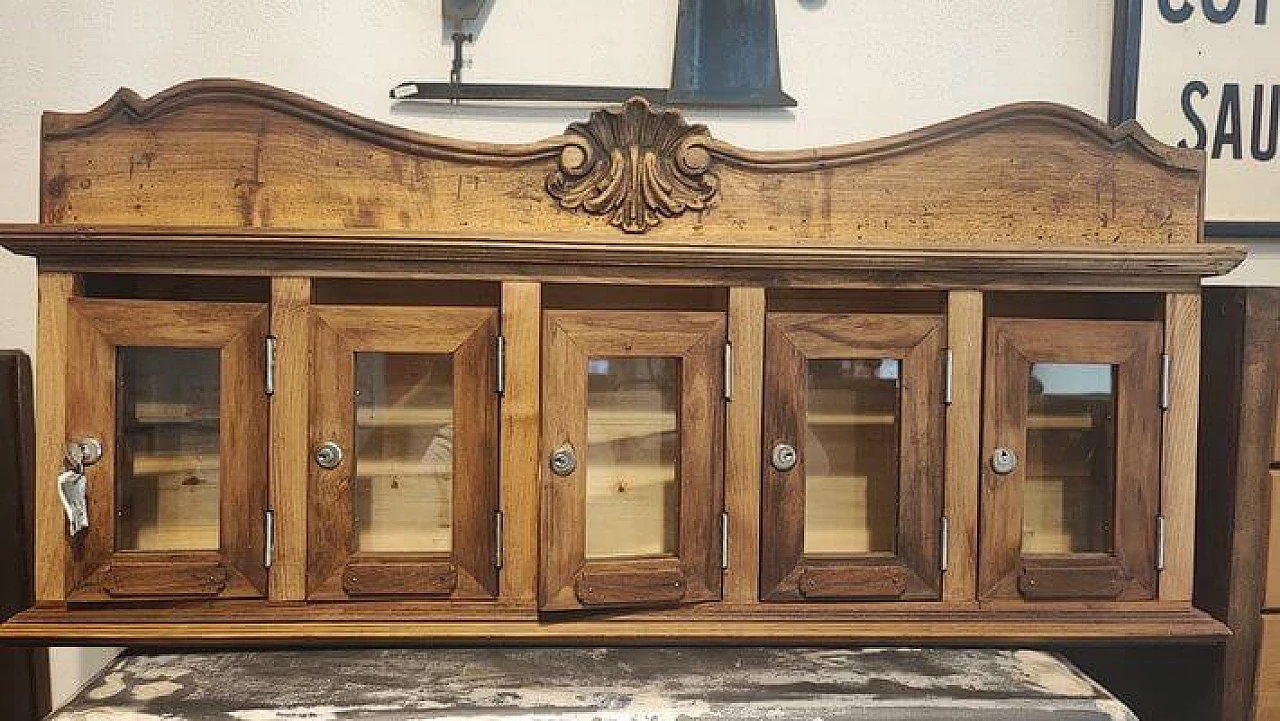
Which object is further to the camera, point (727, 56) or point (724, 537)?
point (727, 56)

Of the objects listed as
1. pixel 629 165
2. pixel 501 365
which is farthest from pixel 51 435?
pixel 629 165

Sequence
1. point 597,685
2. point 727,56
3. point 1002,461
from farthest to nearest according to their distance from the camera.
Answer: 1. point 727,56
2. point 1002,461
3. point 597,685

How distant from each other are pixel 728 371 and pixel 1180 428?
0.57m

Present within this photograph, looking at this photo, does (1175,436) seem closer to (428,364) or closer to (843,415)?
(843,415)

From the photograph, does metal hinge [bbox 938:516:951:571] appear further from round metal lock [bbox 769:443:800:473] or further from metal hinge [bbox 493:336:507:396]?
metal hinge [bbox 493:336:507:396]

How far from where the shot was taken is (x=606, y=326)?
3.92 ft

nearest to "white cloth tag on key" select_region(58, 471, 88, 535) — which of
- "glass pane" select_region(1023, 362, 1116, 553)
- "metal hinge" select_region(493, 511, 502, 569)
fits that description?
"metal hinge" select_region(493, 511, 502, 569)

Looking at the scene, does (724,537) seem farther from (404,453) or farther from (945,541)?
(404,453)

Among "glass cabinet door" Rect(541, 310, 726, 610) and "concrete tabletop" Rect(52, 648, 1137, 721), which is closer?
"concrete tabletop" Rect(52, 648, 1137, 721)

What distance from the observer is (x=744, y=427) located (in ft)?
3.97

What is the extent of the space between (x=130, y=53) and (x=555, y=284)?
34.0 inches

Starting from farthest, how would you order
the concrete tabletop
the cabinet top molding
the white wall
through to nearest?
the white wall
the cabinet top molding
the concrete tabletop

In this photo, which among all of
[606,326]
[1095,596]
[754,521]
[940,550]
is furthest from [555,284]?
[1095,596]

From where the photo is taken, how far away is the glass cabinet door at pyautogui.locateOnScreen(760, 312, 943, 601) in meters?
1.22
